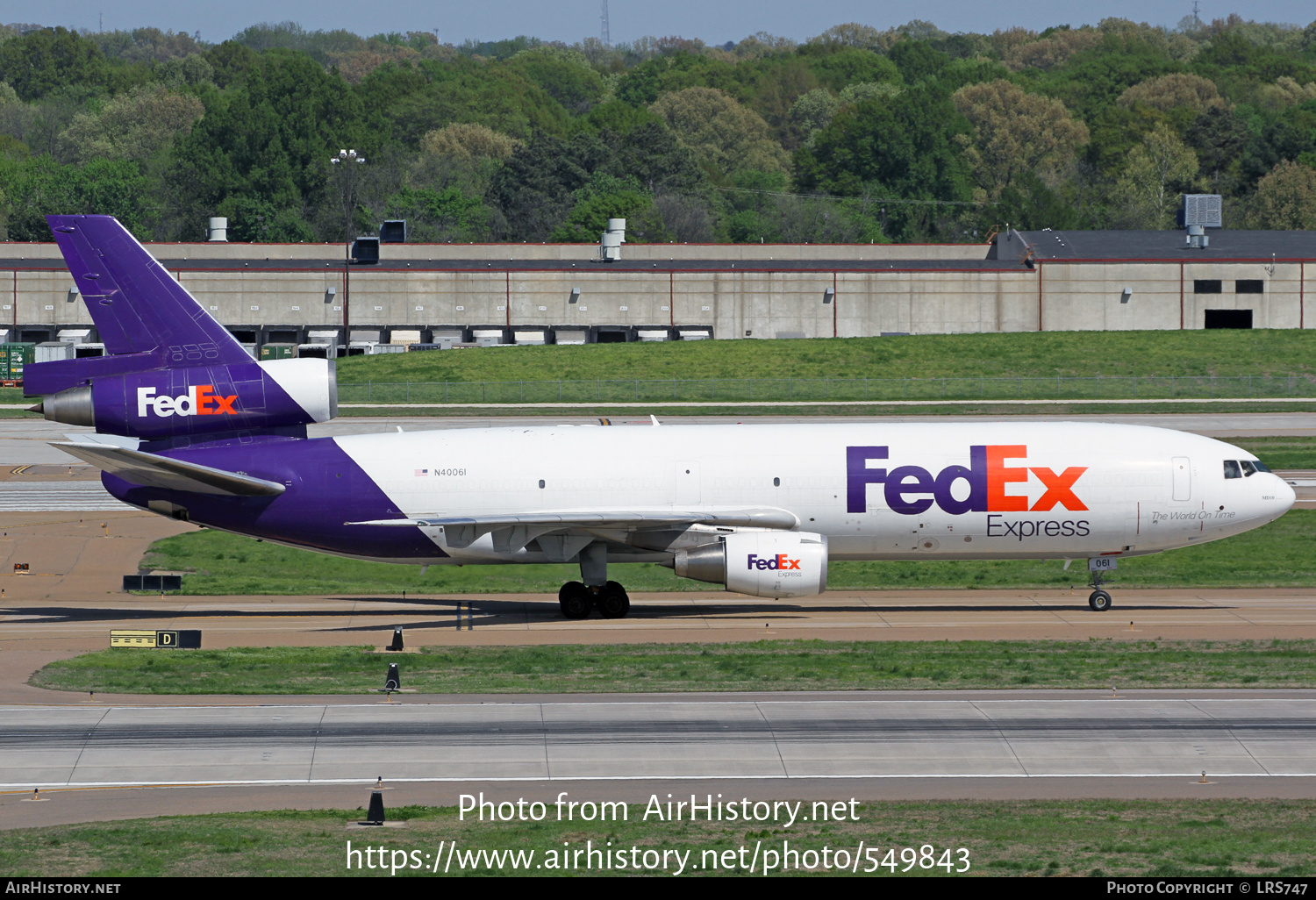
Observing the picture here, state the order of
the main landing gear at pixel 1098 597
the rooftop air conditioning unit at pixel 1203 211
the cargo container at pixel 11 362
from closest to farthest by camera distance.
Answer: the main landing gear at pixel 1098 597 → the cargo container at pixel 11 362 → the rooftop air conditioning unit at pixel 1203 211

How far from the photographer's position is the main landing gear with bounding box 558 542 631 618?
4184 centimetres

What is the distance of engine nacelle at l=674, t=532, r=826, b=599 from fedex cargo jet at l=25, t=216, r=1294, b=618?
16cm

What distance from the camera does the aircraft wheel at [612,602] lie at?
42094mm

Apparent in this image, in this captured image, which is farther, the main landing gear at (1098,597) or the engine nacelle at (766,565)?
the main landing gear at (1098,597)

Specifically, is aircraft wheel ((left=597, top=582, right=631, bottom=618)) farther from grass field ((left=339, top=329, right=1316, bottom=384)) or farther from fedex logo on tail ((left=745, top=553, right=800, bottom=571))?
grass field ((left=339, top=329, right=1316, bottom=384))

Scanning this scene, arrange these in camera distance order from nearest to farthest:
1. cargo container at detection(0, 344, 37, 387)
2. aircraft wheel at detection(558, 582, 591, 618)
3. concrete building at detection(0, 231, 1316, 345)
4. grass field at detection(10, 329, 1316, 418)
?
aircraft wheel at detection(558, 582, 591, 618)
grass field at detection(10, 329, 1316, 418)
cargo container at detection(0, 344, 37, 387)
concrete building at detection(0, 231, 1316, 345)

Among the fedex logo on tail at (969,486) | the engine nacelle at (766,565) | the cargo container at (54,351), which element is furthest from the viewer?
the cargo container at (54,351)

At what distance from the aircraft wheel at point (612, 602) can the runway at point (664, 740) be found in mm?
10706

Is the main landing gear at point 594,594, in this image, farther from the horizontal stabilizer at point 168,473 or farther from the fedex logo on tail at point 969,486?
the horizontal stabilizer at point 168,473

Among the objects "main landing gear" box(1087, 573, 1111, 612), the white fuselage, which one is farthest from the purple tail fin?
"main landing gear" box(1087, 573, 1111, 612)

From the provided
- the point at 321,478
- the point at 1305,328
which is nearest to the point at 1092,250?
the point at 1305,328

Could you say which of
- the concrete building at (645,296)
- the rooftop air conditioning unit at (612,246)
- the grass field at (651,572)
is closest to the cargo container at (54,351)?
the concrete building at (645,296)

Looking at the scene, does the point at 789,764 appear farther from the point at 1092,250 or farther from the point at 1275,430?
the point at 1092,250
